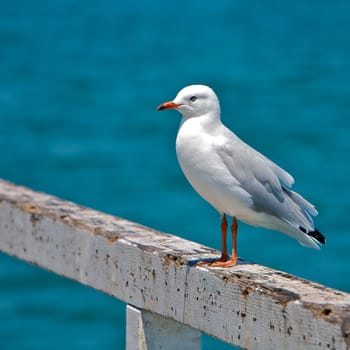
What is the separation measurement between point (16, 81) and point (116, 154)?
2409mm

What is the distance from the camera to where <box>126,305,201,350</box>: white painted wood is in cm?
223

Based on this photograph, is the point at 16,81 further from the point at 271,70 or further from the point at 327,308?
the point at 327,308

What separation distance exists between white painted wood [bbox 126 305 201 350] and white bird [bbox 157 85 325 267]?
8.2 inches

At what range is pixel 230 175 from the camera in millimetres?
2408

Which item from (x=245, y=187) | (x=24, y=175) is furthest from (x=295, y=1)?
(x=245, y=187)

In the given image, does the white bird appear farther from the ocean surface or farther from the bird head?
the ocean surface

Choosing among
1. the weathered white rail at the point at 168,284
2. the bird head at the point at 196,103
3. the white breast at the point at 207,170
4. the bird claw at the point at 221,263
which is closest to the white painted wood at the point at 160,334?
the weathered white rail at the point at 168,284

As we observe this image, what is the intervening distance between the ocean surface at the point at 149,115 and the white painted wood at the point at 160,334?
3458 millimetres

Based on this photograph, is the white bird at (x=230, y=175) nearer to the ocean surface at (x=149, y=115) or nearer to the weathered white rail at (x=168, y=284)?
the weathered white rail at (x=168, y=284)

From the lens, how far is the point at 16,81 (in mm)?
10945

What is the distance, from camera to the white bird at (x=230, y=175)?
93.9 inches

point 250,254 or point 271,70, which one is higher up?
point 271,70

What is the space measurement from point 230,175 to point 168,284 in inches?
13.7

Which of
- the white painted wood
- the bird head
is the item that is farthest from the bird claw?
the bird head
